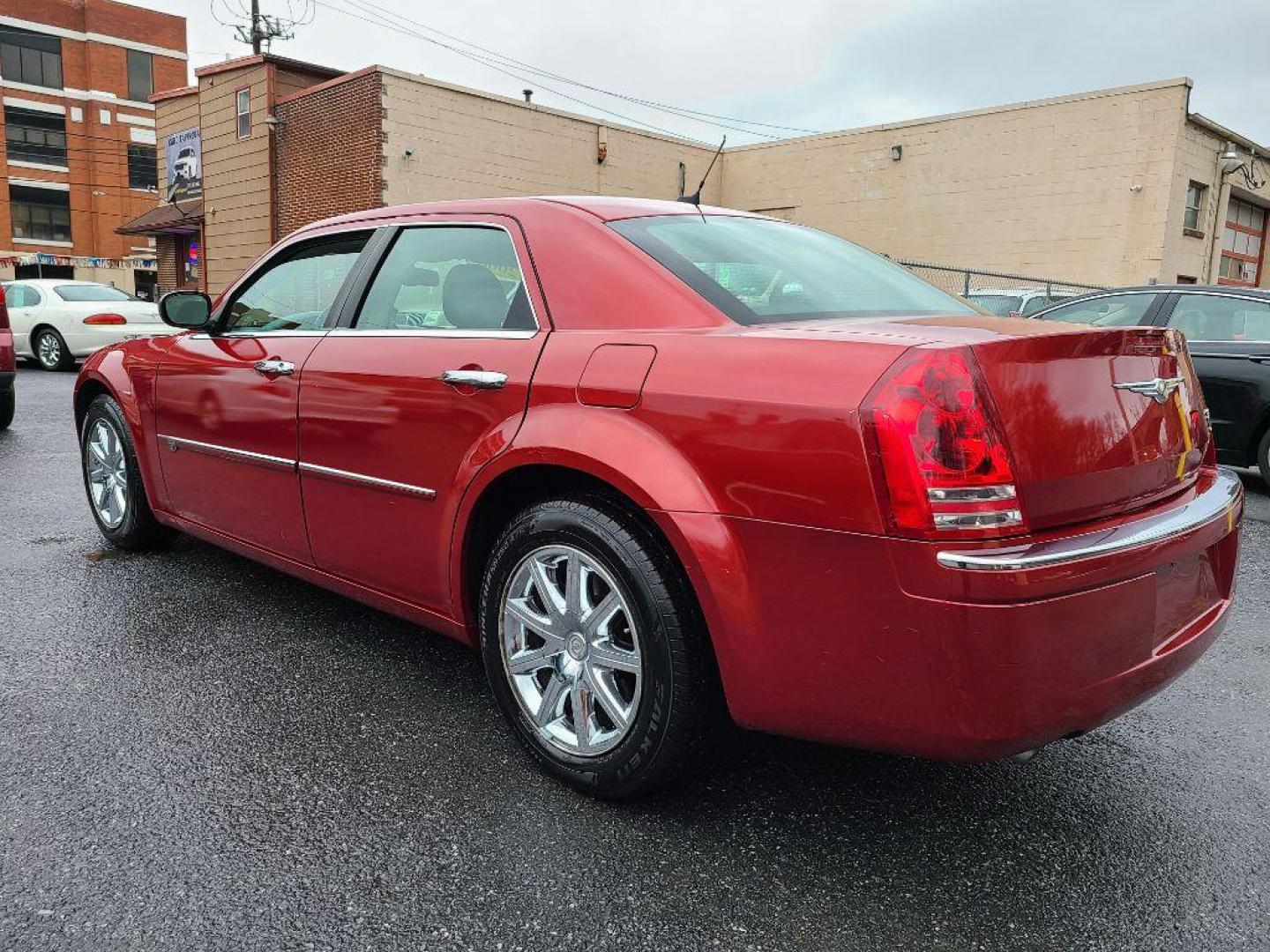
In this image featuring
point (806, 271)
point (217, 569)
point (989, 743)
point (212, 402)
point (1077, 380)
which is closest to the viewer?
point (989, 743)

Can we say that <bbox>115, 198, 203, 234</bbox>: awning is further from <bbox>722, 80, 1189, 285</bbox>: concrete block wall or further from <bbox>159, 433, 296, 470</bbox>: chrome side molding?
<bbox>159, 433, 296, 470</bbox>: chrome side molding

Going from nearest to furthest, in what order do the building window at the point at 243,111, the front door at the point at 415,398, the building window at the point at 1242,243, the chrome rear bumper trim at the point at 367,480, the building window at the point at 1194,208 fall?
the front door at the point at 415,398 < the chrome rear bumper trim at the point at 367,480 < the building window at the point at 1194,208 < the building window at the point at 243,111 < the building window at the point at 1242,243

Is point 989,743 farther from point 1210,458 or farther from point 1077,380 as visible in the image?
point 1210,458

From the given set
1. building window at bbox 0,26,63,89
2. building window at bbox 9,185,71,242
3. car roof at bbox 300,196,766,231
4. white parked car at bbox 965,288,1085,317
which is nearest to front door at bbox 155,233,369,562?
car roof at bbox 300,196,766,231

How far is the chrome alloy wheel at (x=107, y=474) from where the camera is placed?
→ 4414 millimetres

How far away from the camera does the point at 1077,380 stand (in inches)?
76.9

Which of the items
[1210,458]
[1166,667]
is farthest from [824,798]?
[1210,458]

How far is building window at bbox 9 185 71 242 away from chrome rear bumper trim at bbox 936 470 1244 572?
177 ft

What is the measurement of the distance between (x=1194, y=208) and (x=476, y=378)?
22.0 metres

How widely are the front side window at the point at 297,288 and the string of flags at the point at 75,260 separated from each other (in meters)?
48.8

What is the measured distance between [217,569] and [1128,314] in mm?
6689

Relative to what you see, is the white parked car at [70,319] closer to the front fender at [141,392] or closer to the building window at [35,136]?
the front fender at [141,392]

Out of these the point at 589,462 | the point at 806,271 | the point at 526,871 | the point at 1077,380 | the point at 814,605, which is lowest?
the point at 526,871

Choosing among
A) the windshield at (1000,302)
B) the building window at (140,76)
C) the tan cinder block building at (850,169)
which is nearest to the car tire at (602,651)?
the windshield at (1000,302)
